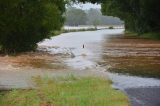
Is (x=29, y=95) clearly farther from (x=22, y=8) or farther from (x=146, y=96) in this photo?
(x=22, y=8)

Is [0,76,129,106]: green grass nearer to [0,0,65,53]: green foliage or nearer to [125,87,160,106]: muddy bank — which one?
[125,87,160,106]: muddy bank

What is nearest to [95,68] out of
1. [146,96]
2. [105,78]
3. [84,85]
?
[105,78]

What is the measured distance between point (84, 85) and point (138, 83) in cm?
242

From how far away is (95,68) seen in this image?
922 inches

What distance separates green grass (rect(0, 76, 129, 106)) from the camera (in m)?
13.4

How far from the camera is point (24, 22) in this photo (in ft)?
104

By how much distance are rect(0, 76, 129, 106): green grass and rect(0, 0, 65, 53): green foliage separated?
13.9 m

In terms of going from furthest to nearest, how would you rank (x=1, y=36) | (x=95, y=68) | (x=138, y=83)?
(x=1, y=36)
(x=95, y=68)
(x=138, y=83)

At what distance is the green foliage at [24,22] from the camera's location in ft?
101

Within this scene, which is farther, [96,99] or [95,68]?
[95,68]

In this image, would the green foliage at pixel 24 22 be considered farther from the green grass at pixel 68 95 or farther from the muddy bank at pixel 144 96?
the muddy bank at pixel 144 96

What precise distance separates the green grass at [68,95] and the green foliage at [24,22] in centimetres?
1389

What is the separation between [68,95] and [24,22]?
17.8 metres

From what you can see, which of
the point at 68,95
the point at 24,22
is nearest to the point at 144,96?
the point at 68,95
